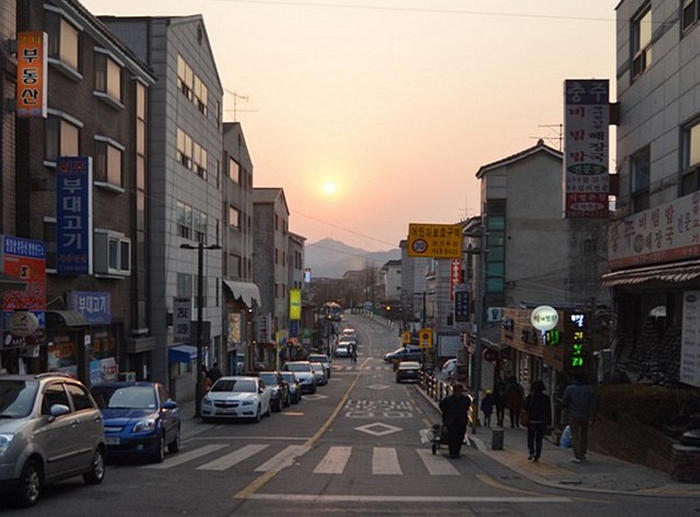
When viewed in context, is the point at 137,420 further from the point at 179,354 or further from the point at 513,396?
the point at 179,354

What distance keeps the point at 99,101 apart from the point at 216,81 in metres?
19.2

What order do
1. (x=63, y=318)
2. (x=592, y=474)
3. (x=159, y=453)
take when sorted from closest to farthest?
(x=592, y=474) → (x=159, y=453) → (x=63, y=318)

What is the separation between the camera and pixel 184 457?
61.1ft

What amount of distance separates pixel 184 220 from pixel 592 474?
28811 millimetres

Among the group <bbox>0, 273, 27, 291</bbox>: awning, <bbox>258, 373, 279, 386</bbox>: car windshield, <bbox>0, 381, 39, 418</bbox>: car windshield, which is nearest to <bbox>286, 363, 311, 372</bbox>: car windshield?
<bbox>258, 373, 279, 386</bbox>: car windshield

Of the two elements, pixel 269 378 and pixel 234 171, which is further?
pixel 234 171

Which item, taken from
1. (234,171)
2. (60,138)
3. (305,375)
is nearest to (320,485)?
(60,138)

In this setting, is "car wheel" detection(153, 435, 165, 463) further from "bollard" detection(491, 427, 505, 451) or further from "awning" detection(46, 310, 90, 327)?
"awning" detection(46, 310, 90, 327)

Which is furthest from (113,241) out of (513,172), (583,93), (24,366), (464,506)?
(513,172)

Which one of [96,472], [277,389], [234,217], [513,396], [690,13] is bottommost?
[277,389]

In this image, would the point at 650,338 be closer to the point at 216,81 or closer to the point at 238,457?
the point at 238,457

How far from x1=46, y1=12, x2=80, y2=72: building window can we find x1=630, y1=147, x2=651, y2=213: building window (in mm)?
16460

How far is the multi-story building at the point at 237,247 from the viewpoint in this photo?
52.2m

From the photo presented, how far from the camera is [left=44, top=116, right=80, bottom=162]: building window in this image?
25.5 meters
